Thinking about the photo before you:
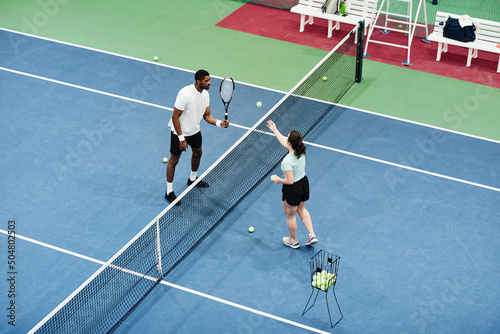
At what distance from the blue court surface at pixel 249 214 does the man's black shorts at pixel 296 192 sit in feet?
3.11

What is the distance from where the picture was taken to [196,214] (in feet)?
39.2

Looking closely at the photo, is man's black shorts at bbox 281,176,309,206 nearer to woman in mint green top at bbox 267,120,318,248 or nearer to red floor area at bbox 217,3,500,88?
woman in mint green top at bbox 267,120,318,248

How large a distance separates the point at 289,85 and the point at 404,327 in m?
7.01

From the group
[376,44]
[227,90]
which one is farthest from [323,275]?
[376,44]

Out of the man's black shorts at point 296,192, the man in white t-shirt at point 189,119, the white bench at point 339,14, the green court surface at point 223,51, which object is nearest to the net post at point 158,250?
the man in white t-shirt at point 189,119

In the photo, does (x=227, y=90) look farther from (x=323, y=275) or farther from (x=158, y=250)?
(x=323, y=275)

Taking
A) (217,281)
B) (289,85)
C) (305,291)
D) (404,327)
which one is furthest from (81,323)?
(289,85)

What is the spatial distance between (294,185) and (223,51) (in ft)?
22.9

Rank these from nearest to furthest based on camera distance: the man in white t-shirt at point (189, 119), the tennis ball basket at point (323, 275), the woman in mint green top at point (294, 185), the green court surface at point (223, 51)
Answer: the tennis ball basket at point (323, 275)
the woman in mint green top at point (294, 185)
the man in white t-shirt at point (189, 119)
the green court surface at point (223, 51)

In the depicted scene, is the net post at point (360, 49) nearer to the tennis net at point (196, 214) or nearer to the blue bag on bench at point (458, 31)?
the tennis net at point (196, 214)

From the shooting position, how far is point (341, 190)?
12602 millimetres

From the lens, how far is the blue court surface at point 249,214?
1032cm

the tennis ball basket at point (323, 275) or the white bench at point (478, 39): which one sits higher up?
the white bench at point (478, 39)

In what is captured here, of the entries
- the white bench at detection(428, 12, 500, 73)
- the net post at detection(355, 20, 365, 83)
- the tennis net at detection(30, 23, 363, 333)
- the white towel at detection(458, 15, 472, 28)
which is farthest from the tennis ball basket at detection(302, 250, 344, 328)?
the white towel at detection(458, 15, 472, 28)
